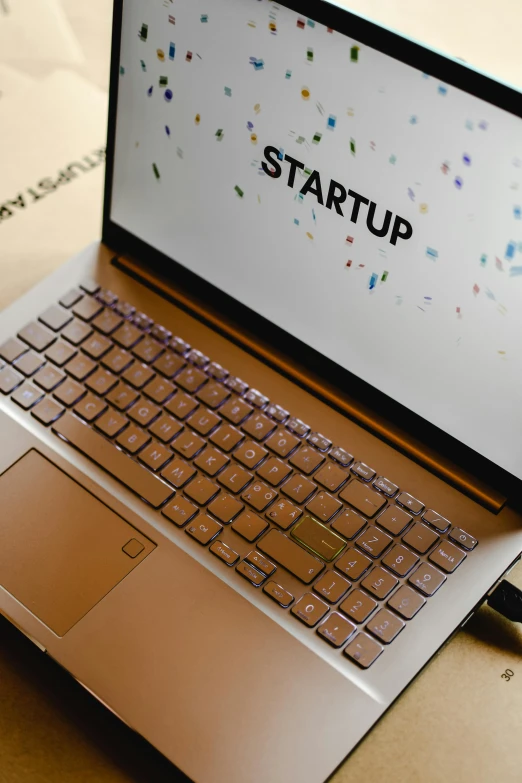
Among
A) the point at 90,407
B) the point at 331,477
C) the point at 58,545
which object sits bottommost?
the point at 58,545

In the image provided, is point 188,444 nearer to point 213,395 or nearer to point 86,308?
point 213,395

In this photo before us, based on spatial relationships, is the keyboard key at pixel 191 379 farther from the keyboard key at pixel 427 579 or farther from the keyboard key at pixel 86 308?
the keyboard key at pixel 427 579

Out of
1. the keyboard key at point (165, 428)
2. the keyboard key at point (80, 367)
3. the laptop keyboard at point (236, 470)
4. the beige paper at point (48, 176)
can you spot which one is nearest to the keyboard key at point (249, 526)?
the laptop keyboard at point (236, 470)

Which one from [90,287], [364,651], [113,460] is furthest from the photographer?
[90,287]

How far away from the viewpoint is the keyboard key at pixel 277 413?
2.35ft

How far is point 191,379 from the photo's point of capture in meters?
0.74

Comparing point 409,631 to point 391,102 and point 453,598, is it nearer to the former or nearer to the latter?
point 453,598

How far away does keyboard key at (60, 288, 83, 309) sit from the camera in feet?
2.58

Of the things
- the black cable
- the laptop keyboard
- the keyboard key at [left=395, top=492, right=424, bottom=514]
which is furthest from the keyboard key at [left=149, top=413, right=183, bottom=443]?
the black cable

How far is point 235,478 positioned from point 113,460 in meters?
0.11

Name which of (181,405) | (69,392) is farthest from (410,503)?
(69,392)

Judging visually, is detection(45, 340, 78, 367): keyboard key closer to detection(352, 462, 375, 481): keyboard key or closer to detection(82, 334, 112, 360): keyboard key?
detection(82, 334, 112, 360): keyboard key

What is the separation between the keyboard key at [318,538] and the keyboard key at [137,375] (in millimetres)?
206

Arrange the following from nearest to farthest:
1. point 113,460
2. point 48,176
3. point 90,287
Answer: point 113,460
point 90,287
point 48,176
